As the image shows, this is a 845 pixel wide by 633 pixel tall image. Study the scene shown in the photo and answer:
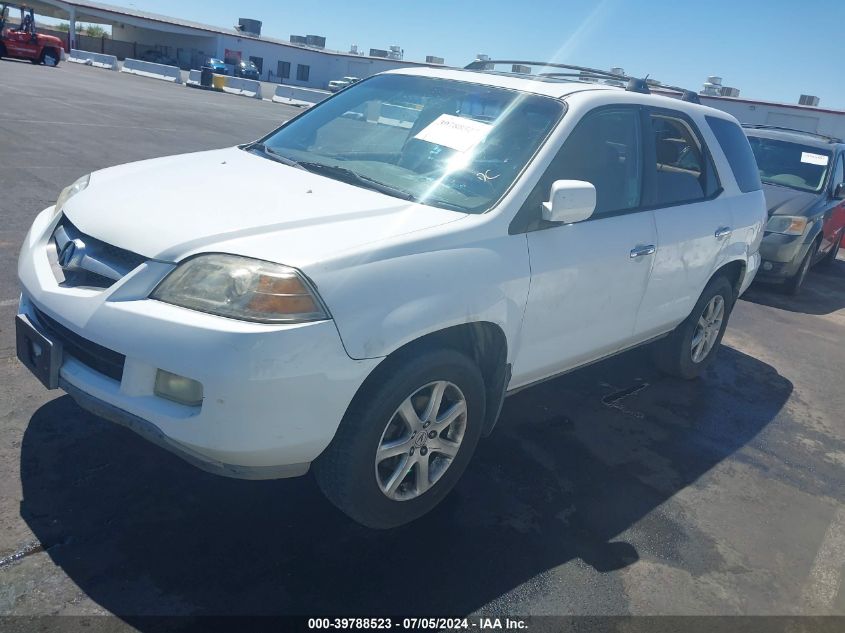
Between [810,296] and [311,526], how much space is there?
8137 mm

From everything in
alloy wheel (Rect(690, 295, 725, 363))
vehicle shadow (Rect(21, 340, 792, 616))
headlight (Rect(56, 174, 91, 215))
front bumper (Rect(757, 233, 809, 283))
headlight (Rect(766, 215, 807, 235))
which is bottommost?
vehicle shadow (Rect(21, 340, 792, 616))

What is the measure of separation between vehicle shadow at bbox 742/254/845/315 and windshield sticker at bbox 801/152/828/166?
1.61 meters

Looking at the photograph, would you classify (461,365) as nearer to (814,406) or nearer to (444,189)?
(444,189)

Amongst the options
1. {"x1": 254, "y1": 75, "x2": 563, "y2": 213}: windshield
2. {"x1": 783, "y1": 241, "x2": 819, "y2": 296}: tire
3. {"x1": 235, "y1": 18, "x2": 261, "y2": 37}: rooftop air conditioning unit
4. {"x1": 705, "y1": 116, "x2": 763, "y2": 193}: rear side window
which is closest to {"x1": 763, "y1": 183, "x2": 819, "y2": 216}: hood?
{"x1": 783, "y1": 241, "x2": 819, "y2": 296}: tire

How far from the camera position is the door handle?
3949 mm

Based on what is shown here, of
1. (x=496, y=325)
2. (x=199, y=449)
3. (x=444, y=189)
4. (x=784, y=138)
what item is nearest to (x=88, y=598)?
(x=199, y=449)

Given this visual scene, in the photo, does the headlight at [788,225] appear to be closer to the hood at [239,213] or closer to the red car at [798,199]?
the red car at [798,199]

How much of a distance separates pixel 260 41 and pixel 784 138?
55.8 metres

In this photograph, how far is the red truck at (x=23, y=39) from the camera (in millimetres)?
31406

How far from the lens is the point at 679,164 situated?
459 cm

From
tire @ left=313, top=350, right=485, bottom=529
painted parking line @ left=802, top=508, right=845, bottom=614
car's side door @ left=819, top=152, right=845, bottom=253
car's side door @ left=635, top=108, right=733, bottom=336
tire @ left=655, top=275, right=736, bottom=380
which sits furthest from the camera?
car's side door @ left=819, top=152, right=845, bottom=253

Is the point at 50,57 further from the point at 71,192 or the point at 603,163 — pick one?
the point at 603,163

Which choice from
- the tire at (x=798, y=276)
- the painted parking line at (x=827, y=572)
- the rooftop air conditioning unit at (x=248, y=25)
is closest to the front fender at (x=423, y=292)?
the painted parking line at (x=827, y=572)

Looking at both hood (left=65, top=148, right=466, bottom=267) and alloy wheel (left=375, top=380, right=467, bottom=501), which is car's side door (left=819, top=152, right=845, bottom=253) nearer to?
alloy wheel (left=375, top=380, right=467, bottom=501)
